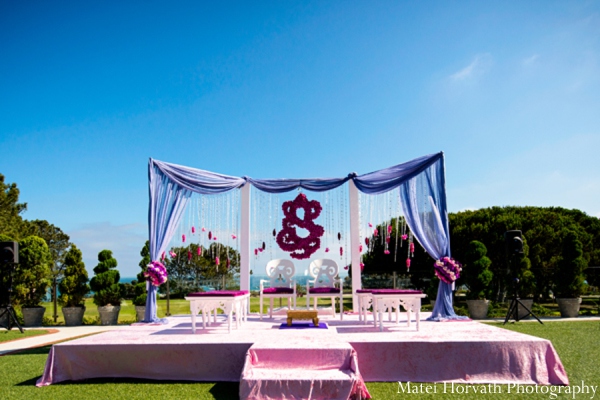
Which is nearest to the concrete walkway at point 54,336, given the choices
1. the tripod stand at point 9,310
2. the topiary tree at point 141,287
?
the tripod stand at point 9,310

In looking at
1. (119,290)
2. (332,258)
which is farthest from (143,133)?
(332,258)

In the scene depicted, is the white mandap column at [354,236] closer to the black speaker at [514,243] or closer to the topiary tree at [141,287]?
the black speaker at [514,243]

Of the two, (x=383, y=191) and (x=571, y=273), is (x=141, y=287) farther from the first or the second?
(x=571, y=273)

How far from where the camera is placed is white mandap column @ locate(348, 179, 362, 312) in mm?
8195

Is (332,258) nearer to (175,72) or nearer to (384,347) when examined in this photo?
(384,347)

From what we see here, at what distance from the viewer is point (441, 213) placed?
24.2 ft

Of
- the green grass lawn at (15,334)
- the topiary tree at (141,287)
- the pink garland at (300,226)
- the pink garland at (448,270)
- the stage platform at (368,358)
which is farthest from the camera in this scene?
the topiary tree at (141,287)

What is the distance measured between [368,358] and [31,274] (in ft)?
29.0

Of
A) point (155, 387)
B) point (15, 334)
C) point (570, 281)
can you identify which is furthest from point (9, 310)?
point (570, 281)

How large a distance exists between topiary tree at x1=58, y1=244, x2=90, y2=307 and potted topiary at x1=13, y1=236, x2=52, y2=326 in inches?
22.2

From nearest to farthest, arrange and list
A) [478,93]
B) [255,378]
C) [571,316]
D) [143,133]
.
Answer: [255,378]
[478,93]
[143,133]
[571,316]

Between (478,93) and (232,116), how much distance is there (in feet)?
15.4

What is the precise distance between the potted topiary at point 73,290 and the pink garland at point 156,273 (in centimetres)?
396

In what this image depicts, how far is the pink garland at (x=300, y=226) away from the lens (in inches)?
328
